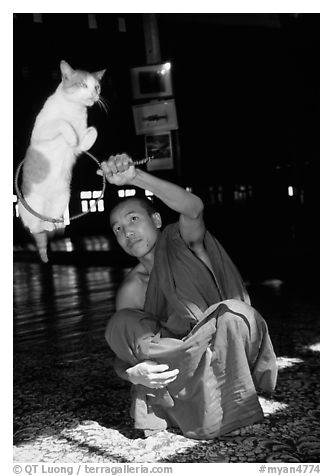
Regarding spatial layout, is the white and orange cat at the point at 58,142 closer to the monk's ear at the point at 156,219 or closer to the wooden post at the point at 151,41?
the monk's ear at the point at 156,219

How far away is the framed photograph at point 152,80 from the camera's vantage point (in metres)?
3.86

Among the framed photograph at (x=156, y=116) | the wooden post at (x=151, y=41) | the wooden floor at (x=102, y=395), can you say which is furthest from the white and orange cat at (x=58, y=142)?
the wooden post at (x=151, y=41)

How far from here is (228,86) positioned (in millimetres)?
8273

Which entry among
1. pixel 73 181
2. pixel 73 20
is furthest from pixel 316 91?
pixel 73 181

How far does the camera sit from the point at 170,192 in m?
1.82

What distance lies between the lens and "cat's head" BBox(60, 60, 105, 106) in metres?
1.98

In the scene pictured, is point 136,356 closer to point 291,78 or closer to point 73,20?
point 73,20

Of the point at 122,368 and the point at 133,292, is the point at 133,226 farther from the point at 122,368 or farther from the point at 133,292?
the point at 122,368

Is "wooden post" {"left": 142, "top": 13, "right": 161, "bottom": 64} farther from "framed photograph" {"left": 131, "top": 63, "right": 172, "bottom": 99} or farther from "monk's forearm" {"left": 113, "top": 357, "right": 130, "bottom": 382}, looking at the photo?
"monk's forearm" {"left": 113, "top": 357, "right": 130, "bottom": 382}

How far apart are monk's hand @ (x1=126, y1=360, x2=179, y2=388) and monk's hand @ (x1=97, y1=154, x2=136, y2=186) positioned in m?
0.75

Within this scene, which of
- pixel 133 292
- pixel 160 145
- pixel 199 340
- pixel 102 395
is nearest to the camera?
pixel 199 340

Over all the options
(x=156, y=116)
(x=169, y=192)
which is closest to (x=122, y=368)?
(x=169, y=192)

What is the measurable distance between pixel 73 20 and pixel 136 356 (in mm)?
2296

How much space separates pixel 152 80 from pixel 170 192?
99.0 inches
